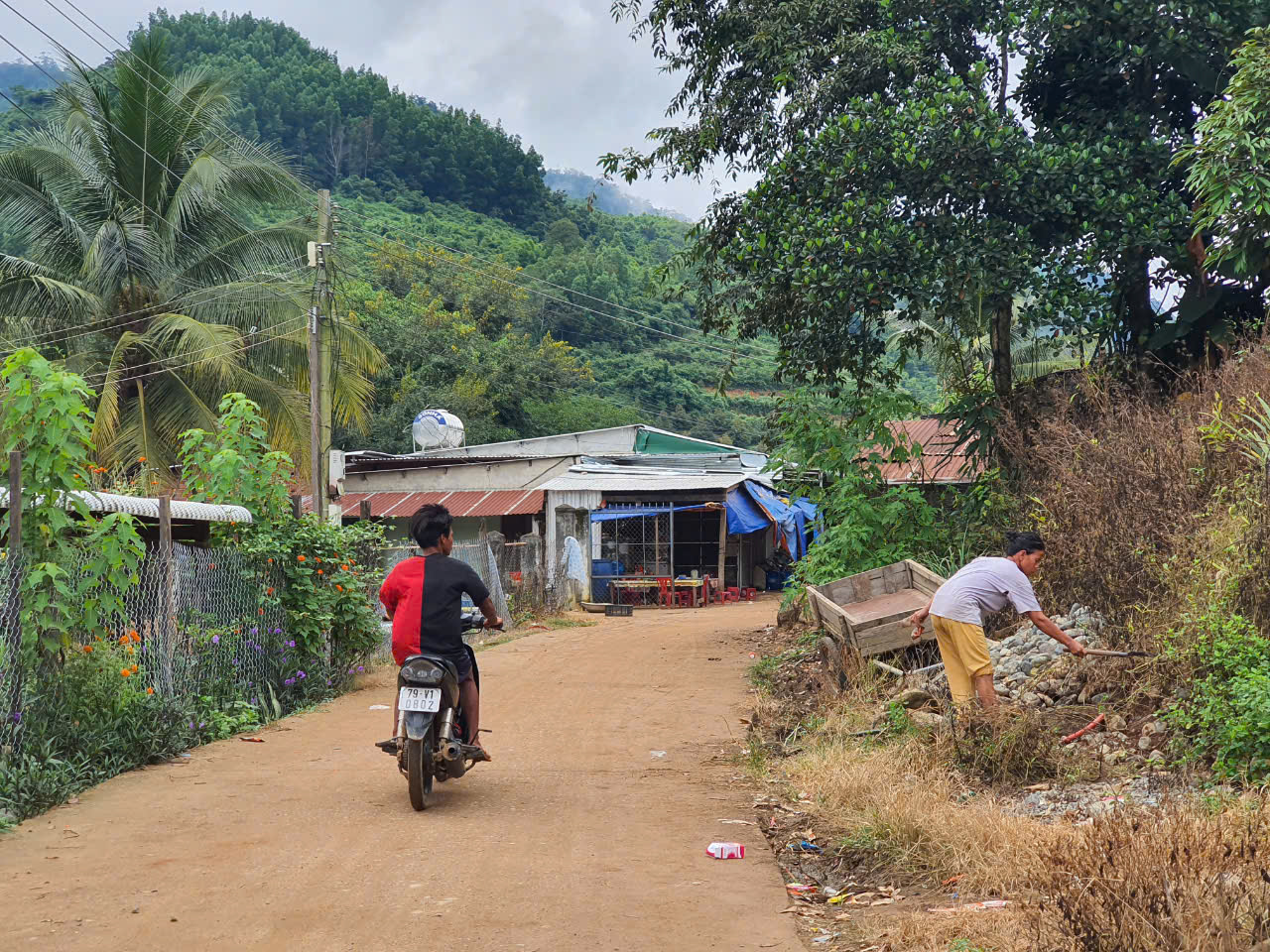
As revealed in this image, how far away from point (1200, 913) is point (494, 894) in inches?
116

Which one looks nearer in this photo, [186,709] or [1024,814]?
[1024,814]

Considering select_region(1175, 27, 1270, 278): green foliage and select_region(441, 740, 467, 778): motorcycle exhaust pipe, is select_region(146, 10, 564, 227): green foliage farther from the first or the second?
select_region(441, 740, 467, 778): motorcycle exhaust pipe

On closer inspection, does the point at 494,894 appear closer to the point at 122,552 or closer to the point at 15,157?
the point at 122,552

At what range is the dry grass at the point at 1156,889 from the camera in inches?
139

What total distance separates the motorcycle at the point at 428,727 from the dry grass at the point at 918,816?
229 cm

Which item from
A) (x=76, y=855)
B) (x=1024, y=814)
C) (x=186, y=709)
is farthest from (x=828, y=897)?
(x=186, y=709)

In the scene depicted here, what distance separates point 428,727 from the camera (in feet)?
22.5

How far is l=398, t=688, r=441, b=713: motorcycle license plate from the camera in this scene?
682cm

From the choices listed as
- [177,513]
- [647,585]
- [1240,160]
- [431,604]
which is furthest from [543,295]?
[431,604]

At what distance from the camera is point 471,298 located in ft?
159

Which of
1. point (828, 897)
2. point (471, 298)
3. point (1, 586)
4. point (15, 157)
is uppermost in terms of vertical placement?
point (471, 298)

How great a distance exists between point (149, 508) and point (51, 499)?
97.7 inches

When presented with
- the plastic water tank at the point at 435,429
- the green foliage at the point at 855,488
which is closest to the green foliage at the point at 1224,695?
the green foliage at the point at 855,488

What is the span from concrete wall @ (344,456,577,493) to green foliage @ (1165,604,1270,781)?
78.5ft
